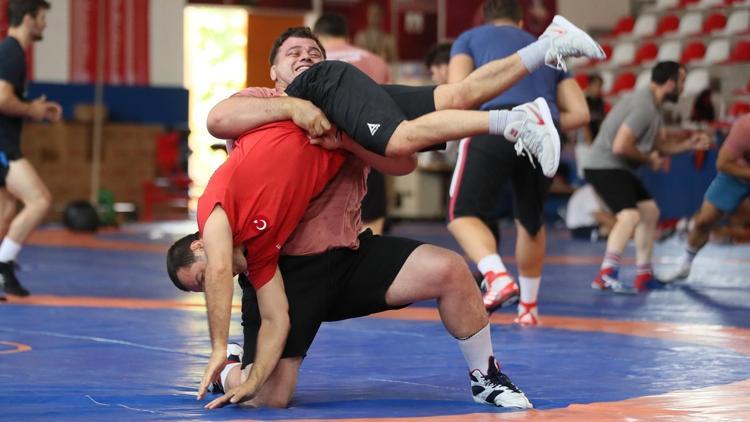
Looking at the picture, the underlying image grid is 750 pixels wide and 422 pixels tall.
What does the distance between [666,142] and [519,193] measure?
2.85 metres

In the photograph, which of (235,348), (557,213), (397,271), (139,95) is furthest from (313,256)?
(139,95)

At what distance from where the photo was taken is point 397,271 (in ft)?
13.3

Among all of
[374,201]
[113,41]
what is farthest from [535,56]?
[113,41]

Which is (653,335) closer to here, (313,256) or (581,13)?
(313,256)

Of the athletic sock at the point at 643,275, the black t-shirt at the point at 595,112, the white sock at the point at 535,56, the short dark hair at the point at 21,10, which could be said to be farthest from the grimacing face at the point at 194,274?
the black t-shirt at the point at 595,112

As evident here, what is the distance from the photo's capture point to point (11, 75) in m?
7.47

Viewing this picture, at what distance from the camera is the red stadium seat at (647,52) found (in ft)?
58.2

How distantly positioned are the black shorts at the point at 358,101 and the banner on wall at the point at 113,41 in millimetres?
15229

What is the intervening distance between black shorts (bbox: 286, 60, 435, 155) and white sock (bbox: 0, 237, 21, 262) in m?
3.86

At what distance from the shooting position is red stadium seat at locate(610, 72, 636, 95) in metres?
17.6

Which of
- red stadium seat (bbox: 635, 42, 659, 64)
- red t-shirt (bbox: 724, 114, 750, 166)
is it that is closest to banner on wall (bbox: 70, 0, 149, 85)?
red stadium seat (bbox: 635, 42, 659, 64)

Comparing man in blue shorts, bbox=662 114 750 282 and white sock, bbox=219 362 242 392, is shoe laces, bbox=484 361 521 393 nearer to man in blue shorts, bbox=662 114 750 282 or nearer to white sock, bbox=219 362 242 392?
white sock, bbox=219 362 242 392

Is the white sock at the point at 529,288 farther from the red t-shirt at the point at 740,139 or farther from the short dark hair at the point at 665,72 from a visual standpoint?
the short dark hair at the point at 665,72

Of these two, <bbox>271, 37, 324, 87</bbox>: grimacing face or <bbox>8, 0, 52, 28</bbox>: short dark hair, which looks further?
<bbox>8, 0, 52, 28</bbox>: short dark hair
